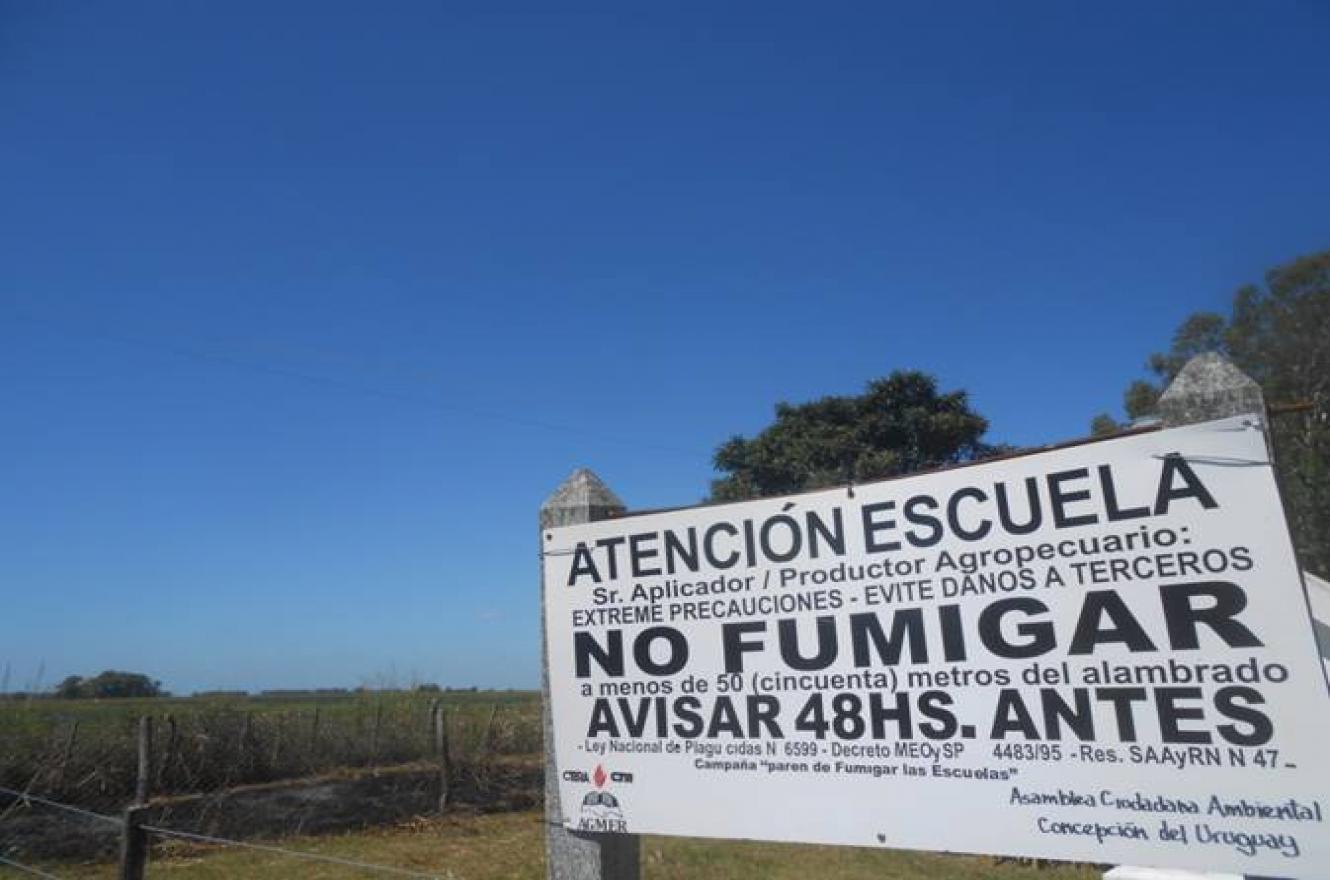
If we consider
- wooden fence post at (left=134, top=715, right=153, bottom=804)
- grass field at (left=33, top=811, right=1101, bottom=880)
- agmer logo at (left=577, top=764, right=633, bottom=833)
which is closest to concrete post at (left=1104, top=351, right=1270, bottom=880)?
agmer logo at (left=577, top=764, right=633, bottom=833)

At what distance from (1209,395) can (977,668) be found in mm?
1129

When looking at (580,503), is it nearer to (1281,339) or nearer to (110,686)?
(1281,339)

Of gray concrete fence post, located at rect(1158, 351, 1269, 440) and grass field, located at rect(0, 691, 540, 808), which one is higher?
gray concrete fence post, located at rect(1158, 351, 1269, 440)

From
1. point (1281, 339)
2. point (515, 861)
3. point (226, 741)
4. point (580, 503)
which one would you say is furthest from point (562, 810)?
point (1281, 339)

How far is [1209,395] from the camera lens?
8.52 feet

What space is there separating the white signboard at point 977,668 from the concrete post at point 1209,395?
5 centimetres

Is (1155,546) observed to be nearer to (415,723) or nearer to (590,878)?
(590,878)

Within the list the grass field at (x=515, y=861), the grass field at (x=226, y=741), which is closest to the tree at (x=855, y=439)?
the grass field at (x=226, y=741)

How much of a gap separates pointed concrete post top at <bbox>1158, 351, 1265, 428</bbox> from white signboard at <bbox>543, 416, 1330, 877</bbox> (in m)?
0.06

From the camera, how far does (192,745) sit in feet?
61.9

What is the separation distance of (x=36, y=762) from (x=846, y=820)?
1928 cm

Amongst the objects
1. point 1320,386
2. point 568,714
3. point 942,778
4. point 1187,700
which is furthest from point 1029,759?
point 1320,386

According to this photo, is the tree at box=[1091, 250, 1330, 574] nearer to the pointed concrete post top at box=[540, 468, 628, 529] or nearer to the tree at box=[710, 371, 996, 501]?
the tree at box=[710, 371, 996, 501]

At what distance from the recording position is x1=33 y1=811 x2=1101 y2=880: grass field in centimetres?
915
